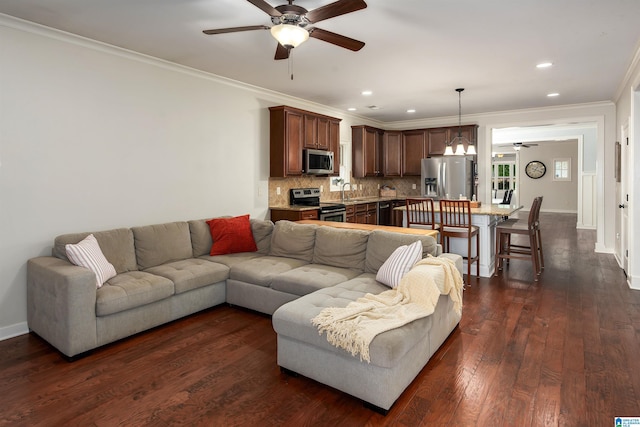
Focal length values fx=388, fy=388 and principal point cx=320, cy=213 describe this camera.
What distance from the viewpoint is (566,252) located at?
22.3 ft

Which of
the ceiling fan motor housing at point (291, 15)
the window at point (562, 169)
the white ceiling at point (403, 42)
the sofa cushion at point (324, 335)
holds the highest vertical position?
the white ceiling at point (403, 42)

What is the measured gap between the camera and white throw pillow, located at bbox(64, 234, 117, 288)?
307 centimetres

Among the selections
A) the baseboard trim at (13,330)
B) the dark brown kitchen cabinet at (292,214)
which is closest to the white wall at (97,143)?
the baseboard trim at (13,330)

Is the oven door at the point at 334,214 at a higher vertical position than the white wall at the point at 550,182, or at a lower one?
lower

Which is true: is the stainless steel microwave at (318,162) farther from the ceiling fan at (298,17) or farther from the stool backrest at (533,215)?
the ceiling fan at (298,17)

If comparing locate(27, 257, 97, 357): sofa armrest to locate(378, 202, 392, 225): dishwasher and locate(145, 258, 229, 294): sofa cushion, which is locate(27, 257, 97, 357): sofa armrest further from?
locate(378, 202, 392, 225): dishwasher

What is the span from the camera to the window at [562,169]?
44.6ft

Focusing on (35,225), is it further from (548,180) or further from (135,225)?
(548,180)

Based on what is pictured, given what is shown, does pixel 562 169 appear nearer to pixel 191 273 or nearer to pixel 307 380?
pixel 191 273

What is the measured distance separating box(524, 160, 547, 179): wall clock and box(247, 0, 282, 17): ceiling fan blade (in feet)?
46.2

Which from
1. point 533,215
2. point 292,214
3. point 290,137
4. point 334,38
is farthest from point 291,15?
point 533,215

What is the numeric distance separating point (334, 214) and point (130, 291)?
11.4ft

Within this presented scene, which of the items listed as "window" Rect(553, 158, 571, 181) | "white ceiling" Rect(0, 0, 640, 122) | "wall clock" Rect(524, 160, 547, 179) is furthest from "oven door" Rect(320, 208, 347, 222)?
"window" Rect(553, 158, 571, 181)

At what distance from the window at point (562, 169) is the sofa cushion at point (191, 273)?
539 inches
